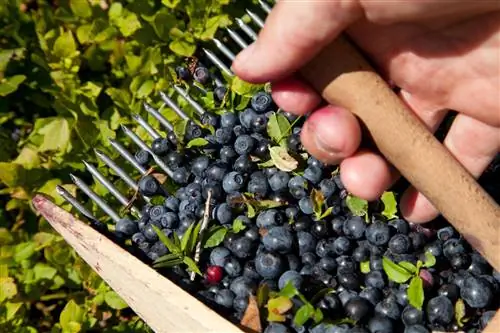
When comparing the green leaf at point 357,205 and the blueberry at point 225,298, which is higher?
the blueberry at point 225,298

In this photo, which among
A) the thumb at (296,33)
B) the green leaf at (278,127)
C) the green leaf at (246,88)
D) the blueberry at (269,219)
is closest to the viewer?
the thumb at (296,33)

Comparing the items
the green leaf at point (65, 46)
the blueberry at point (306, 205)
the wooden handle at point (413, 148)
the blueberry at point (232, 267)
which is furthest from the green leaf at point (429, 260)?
the green leaf at point (65, 46)

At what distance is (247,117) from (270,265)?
0.35 m

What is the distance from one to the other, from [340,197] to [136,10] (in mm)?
926

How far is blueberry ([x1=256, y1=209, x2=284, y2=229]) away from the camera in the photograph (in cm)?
124

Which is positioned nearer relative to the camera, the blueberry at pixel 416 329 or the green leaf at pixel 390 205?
the blueberry at pixel 416 329

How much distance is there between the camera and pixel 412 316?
1105 mm

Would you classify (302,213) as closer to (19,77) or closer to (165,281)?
(165,281)

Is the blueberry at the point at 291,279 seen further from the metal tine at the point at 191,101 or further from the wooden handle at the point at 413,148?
the metal tine at the point at 191,101

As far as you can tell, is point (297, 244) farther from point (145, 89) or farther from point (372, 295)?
point (145, 89)

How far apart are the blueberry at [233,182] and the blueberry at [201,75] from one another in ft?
1.22

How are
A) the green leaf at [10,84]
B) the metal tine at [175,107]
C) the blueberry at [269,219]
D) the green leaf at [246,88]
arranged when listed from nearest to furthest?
1. the blueberry at [269,219]
2. the green leaf at [246,88]
3. the metal tine at [175,107]
4. the green leaf at [10,84]

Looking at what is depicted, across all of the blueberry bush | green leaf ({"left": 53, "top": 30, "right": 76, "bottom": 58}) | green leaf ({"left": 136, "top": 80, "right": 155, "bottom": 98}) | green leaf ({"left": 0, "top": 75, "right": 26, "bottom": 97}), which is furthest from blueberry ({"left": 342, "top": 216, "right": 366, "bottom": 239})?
green leaf ({"left": 0, "top": 75, "right": 26, "bottom": 97})

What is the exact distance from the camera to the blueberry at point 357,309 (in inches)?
43.3
